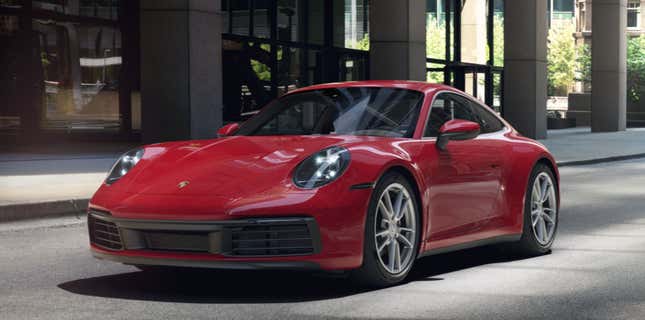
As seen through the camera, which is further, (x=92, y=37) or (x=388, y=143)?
(x=92, y=37)

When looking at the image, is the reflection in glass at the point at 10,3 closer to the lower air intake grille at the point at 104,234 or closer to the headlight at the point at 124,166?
the headlight at the point at 124,166

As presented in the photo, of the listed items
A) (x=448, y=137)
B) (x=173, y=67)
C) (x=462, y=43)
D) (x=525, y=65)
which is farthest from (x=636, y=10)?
(x=448, y=137)

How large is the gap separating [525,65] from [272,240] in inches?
1159

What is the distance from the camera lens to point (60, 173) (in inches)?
622

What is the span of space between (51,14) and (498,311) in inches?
810

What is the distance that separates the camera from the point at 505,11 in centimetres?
3538

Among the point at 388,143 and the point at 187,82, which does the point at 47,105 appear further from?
the point at 388,143

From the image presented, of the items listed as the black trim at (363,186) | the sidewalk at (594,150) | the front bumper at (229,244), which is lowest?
the sidewalk at (594,150)

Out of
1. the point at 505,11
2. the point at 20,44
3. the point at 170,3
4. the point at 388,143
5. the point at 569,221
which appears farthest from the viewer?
the point at 505,11

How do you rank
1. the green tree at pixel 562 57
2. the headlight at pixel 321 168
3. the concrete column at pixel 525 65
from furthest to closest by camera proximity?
the green tree at pixel 562 57
the concrete column at pixel 525 65
the headlight at pixel 321 168

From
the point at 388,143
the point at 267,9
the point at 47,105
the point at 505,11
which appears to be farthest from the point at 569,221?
the point at 505,11

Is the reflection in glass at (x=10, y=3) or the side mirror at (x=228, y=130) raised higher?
the reflection in glass at (x=10, y=3)

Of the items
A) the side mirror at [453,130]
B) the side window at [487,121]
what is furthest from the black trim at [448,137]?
the side window at [487,121]

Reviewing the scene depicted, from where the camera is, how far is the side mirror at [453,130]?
750 centimetres
